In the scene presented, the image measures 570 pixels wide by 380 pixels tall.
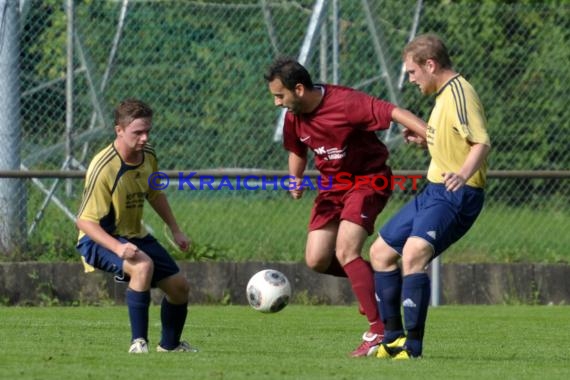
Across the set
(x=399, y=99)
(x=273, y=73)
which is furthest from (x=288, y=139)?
(x=399, y=99)

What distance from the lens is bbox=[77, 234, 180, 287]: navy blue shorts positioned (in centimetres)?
805

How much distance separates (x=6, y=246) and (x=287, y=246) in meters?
2.50

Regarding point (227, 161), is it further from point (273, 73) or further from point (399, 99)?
point (273, 73)

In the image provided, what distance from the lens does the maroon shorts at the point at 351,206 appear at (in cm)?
862

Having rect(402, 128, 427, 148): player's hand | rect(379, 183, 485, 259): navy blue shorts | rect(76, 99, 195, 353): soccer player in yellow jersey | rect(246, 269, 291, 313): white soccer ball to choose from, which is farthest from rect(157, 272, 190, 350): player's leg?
rect(402, 128, 427, 148): player's hand

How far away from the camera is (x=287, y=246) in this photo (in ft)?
43.1

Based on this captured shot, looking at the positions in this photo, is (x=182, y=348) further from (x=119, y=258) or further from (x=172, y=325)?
(x=119, y=258)

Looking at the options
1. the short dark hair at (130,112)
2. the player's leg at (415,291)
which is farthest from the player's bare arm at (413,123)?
the short dark hair at (130,112)

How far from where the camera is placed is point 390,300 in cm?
809

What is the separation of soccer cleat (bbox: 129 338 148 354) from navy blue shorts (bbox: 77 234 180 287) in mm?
391

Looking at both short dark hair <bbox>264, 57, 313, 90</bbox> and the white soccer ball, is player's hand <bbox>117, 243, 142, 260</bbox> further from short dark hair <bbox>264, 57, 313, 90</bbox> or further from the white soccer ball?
short dark hair <bbox>264, 57, 313, 90</bbox>

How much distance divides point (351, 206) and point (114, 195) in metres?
1.45

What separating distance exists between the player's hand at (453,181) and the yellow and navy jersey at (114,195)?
190cm

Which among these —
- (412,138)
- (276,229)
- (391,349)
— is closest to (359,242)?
(412,138)
